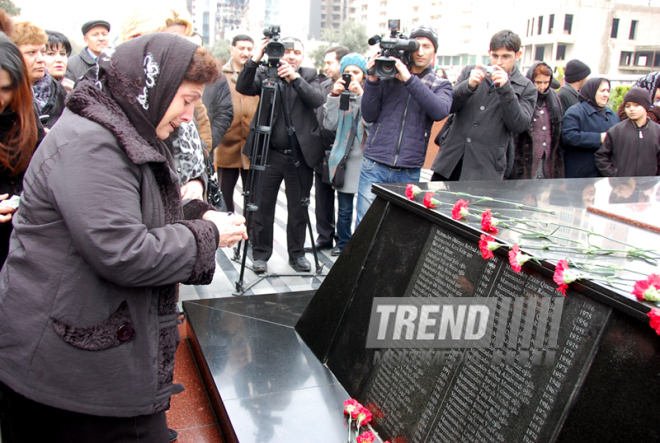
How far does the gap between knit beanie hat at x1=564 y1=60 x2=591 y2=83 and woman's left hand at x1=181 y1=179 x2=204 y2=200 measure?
194 inches

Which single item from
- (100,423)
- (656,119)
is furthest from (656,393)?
(656,119)

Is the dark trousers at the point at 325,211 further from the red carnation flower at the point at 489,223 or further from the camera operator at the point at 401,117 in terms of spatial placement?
the red carnation flower at the point at 489,223

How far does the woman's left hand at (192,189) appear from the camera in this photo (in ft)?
7.70

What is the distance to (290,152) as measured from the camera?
14.7ft

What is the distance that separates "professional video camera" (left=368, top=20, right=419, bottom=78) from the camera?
381 centimetres

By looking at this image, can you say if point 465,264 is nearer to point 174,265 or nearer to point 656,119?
point 174,265

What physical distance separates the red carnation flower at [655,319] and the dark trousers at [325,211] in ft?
13.6

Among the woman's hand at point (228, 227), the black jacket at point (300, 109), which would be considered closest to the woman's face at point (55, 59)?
the black jacket at point (300, 109)

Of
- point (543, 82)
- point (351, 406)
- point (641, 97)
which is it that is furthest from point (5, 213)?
point (641, 97)

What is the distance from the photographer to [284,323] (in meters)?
3.15

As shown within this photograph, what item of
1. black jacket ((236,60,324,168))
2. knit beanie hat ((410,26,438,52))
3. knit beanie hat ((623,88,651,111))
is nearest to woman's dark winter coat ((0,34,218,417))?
black jacket ((236,60,324,168))

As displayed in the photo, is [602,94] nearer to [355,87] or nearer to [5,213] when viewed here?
[355,87]

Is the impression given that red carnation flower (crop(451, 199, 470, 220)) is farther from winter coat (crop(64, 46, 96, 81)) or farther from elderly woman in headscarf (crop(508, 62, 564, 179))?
winter coat (crop(64, 46, 96, 81))

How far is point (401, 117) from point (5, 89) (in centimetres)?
258
